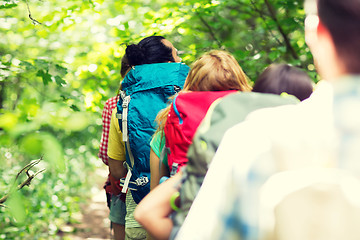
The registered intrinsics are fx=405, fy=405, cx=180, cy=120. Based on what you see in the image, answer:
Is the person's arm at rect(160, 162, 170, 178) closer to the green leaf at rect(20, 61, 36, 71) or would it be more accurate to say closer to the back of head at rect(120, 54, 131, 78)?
the back of head at rect(120, 54, 131, 78)

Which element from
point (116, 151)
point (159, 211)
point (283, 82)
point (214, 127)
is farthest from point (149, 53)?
point (214, 127)

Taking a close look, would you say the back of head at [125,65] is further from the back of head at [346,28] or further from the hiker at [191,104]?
the back of head at [346,28]

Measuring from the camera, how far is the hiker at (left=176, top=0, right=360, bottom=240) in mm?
832

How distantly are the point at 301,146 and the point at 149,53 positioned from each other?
214cm

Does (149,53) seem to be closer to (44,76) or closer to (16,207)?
(44,76)

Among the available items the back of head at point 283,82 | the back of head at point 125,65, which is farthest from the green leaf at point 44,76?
the back of head at point 283,82

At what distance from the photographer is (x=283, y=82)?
5.45 feet

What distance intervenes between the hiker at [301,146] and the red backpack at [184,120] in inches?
33.0

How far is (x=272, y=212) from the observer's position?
0.84 metres

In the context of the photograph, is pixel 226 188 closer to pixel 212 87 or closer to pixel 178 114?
pixel 178 114

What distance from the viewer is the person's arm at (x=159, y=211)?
135 cm

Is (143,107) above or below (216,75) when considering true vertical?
below

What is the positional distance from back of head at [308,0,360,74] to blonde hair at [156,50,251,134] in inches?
42.6

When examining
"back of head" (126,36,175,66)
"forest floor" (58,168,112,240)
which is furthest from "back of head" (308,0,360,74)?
"forest floor" (58,168,112,240)
